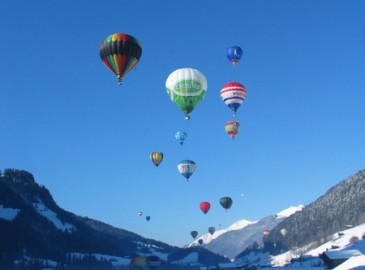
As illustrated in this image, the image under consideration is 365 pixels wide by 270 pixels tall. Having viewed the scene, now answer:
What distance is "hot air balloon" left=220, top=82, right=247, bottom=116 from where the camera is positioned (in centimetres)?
6588

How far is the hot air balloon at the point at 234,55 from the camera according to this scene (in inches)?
2808

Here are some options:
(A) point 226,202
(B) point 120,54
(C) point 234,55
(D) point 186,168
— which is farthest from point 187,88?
(A) point 226,202

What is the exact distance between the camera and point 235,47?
7181 cm

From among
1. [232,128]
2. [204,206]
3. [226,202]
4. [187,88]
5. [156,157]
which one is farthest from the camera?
[226,202]

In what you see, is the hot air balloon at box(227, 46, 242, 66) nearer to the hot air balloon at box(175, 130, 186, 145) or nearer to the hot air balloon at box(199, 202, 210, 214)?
the hot air balloon at box(175, 130, 186, 145)

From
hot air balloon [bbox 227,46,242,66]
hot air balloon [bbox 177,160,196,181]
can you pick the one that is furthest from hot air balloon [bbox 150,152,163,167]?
hot air balloon [bbox 227,46,242,66]

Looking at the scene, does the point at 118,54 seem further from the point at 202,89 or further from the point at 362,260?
the point at 362,260

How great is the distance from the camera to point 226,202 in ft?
359

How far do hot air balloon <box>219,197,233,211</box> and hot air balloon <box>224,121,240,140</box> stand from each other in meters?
29.0

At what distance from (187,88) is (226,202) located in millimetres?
57372

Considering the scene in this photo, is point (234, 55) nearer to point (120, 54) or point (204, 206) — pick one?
point (120, 54)

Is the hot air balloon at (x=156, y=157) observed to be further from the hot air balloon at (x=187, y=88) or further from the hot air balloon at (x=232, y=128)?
the hot air balloon at (x=187, y=88)

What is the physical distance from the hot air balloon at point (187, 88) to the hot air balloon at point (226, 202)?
5433 cm

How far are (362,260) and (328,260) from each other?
30.8 metres
